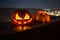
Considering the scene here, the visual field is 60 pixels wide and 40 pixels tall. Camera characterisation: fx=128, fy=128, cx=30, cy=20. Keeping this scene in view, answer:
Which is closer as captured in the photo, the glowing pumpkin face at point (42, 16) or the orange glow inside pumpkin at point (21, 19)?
the orange glow inside pumpkin at point (21, 19)

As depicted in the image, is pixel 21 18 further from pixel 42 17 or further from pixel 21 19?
pixel 42 17

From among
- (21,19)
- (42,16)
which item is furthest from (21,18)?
(42,16)

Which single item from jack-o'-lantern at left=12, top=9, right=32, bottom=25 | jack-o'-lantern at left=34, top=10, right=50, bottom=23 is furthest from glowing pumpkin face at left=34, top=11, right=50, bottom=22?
jack-o'-lantern at left=12, top=9, right=32, bottom=25

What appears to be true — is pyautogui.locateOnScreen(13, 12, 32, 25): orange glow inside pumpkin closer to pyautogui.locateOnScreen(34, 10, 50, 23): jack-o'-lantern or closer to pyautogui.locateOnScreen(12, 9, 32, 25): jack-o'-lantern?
pyautogui.locateOnScreen(12, 9, 32, 25): jack-o'-lantern

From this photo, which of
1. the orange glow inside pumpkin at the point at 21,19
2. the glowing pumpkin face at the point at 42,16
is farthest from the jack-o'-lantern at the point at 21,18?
the glowing pumpkin face at the point at 42,16

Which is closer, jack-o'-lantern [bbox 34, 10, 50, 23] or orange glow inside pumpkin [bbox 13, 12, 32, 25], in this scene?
orange glow inside pumpkin [bbox 13, 12, 32, 25]

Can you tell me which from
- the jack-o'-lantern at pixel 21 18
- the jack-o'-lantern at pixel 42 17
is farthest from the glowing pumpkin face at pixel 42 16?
the jack-o'-lantern at pixel 21 18

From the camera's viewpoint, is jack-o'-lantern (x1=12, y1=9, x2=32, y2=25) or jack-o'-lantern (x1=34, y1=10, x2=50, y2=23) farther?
jack-o'-lantern (x1=34, y1=10, x2=50, y2=23)

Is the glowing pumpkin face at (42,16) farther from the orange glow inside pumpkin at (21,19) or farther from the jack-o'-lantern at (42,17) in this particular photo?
the orange glow inside pumpkin at (21,19)

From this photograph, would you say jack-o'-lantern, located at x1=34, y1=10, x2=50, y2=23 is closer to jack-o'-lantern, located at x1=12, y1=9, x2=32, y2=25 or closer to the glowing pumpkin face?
the glowing pumpkin face

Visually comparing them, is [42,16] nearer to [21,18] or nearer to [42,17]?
[42,17]

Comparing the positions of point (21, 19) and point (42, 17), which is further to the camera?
point (42, 17)

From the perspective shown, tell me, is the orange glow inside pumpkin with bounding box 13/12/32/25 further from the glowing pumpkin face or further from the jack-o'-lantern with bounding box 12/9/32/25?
the glowing pumpkin face

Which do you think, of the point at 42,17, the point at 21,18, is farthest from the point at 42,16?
the point at 21,18
